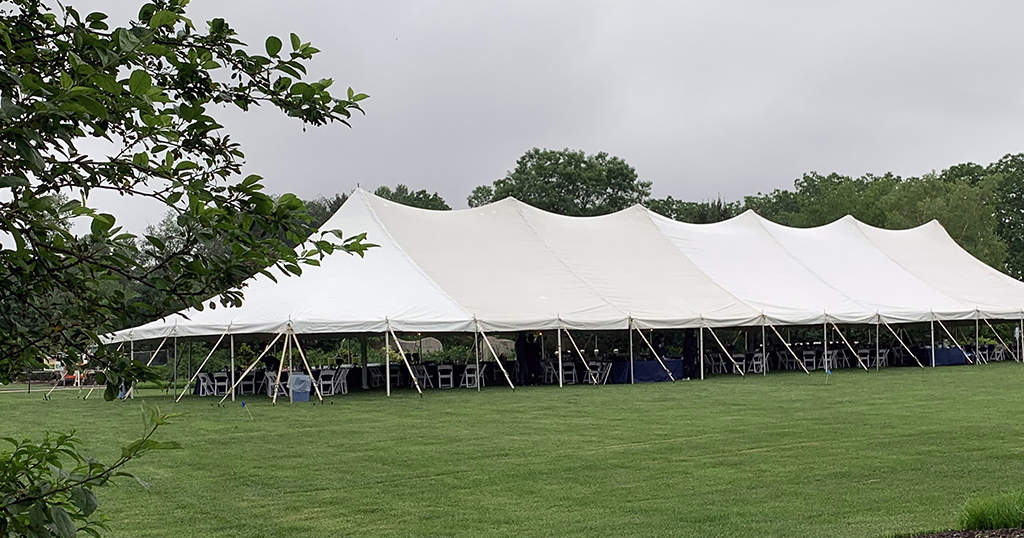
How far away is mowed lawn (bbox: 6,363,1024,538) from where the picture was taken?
22.6 ft

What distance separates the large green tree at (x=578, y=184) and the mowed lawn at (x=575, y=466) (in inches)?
1369

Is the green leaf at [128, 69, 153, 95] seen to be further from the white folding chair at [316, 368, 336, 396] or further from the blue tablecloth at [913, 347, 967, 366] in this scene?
Result: the blue tablecloth at [913, 347, 967, 366]

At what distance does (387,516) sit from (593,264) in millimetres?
17377

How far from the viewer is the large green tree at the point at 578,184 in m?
51.5

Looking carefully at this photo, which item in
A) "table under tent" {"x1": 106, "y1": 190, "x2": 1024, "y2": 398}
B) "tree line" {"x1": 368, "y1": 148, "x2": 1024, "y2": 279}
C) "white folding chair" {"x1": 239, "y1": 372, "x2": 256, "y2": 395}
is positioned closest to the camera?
"table under tent" {"x1": 106, "y1": 190, "x2": 1024, "y2": 398}

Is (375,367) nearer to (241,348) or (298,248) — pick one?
(241,348)

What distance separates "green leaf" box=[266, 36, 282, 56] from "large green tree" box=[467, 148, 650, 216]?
48977 mm

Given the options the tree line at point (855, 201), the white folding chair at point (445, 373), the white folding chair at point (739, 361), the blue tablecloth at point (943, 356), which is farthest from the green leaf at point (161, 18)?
the tree line at point (855, 201)

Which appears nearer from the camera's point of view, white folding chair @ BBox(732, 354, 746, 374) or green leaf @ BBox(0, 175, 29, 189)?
green leaf @ BBox(0, 175, 29, 189)

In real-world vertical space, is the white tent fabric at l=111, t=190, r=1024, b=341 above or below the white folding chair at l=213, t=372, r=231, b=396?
above

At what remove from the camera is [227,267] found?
2201 mm

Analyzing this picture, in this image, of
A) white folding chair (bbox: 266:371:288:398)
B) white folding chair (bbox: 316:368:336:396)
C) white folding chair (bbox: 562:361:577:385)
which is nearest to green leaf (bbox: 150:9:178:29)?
white folding chair (bbox: 266:371:288:398)

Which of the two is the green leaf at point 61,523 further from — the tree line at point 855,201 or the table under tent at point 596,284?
the tree line at point 855,201

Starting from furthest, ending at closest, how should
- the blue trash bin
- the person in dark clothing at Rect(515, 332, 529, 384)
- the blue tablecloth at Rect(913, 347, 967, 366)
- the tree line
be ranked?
the tree line → the blue tablecloth at Rect(913, 347, 967, 366) → the person in dark clothing at Rect(515, 332, 529, 384) → the blue trash bin
